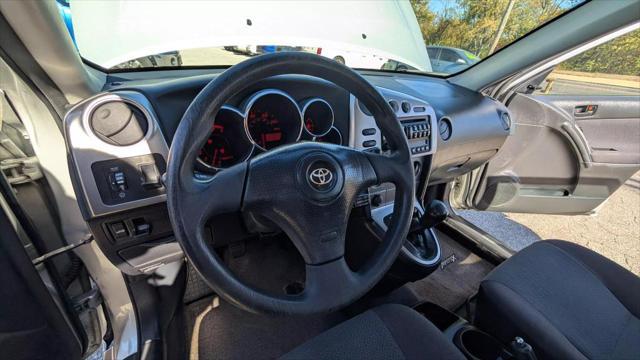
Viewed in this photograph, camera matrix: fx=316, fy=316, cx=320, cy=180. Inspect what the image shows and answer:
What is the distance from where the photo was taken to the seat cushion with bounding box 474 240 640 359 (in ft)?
3.53

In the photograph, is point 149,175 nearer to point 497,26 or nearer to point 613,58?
point 497,26

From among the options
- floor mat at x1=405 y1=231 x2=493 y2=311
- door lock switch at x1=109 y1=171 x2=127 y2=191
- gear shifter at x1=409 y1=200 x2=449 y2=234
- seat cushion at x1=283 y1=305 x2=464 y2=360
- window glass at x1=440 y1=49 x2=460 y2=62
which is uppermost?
window glass at x1=440 y1=49 x2=460 y2=62

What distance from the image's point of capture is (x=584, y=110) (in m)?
2.06

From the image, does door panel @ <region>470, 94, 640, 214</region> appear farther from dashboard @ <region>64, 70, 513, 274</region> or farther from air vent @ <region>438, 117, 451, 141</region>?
dashboard @ <region>64, 70, 513, 274</region>

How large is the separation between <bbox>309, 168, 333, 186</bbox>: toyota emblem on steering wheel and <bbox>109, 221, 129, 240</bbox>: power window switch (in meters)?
0.65

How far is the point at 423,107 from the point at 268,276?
1293 mm

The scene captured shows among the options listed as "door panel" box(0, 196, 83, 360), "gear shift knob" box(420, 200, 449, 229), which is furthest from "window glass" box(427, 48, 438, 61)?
"door panel" box(0, 196, 83, 360)

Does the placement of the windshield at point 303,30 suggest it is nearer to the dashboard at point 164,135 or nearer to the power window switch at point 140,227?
the dashboard at point 164,135

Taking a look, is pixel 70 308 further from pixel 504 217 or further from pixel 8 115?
pixel 504 217

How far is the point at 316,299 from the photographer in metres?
0.82

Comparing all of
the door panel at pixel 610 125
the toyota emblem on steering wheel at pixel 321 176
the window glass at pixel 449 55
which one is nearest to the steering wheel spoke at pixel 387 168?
the toyota emblem on steering wheel at pixel 321 176

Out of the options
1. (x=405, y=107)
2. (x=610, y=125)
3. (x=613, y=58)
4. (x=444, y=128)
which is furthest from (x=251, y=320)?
(x=610, y=125)

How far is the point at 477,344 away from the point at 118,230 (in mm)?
1460

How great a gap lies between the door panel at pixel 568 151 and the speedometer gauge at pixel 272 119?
1.64 meters
